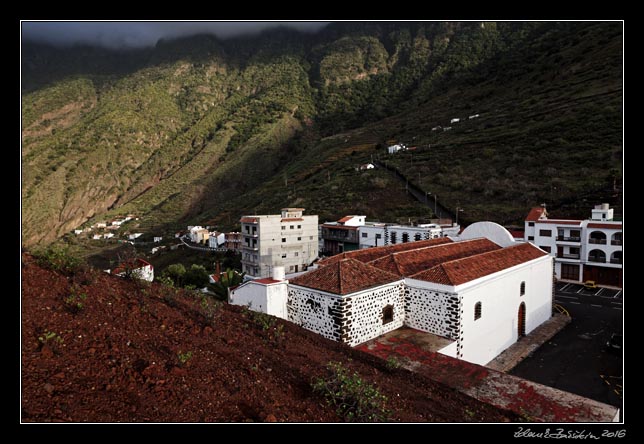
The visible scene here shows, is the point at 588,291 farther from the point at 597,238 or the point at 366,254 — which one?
the point at 366,254

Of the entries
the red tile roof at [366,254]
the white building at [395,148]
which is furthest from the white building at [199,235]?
the red tile roof at [366,254]

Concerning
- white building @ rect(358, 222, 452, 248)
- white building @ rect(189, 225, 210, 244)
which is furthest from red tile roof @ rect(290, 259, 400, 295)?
white building @ rect(189, 225, 210, 244)

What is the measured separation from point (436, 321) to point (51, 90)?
144482mm

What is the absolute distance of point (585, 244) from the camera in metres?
29.8

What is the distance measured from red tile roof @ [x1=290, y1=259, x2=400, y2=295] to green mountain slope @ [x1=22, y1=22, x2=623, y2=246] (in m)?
25.4

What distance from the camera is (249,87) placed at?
13900 cm

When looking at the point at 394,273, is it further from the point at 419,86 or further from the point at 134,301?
the point at 419,86

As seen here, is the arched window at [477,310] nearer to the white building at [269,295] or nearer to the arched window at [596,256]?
the white building at [269,295]

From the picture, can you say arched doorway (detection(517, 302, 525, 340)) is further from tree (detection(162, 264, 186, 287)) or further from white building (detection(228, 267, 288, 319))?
tree (detection(162, 264, 186, 287))

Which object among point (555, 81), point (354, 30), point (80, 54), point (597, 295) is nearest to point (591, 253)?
point (597, 295)

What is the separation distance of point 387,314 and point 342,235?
2783 cm

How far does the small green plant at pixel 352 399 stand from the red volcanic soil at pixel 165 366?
13 cm

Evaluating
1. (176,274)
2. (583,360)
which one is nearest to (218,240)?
(176,274)

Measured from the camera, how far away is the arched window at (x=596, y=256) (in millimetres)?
29047
